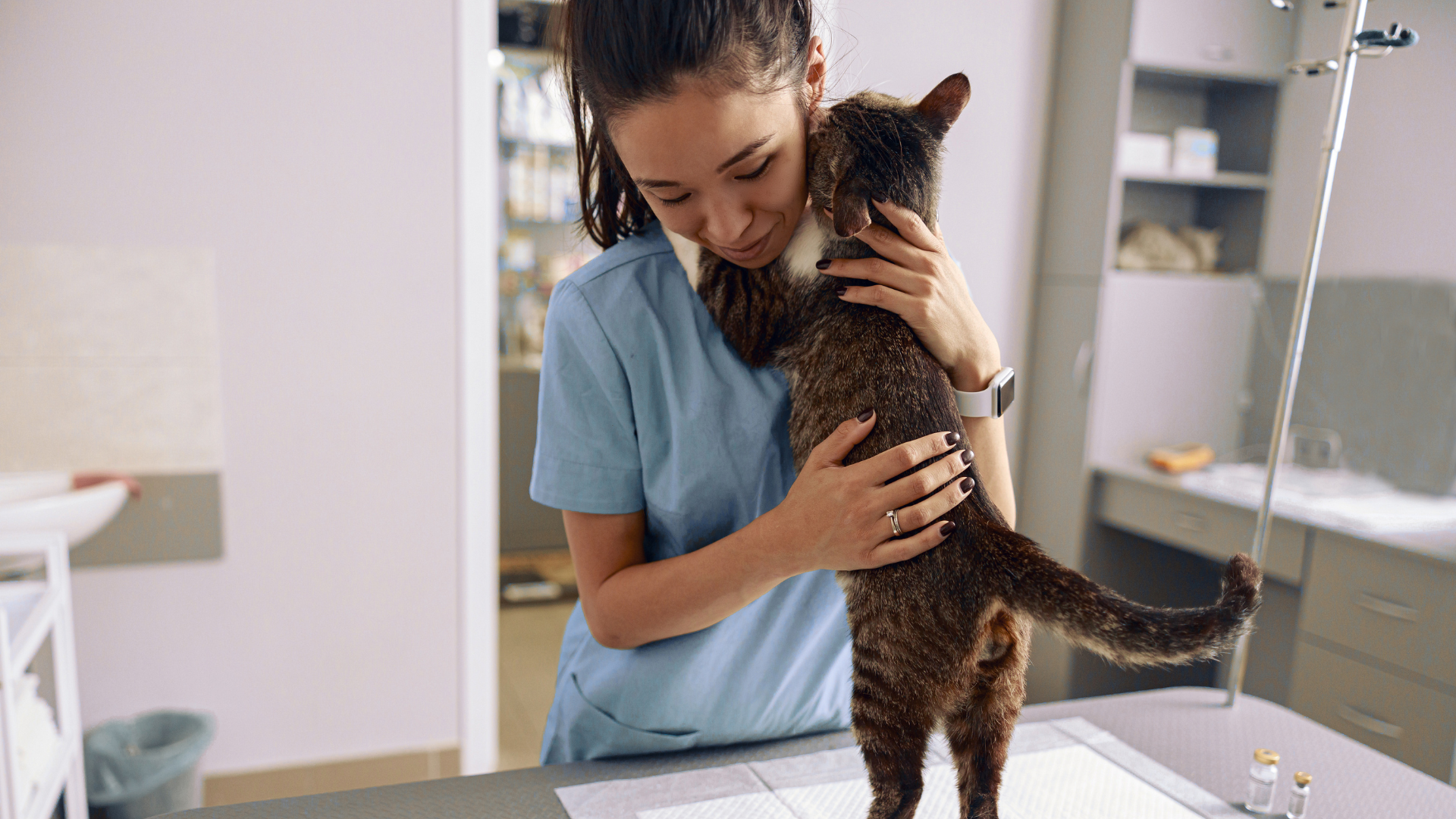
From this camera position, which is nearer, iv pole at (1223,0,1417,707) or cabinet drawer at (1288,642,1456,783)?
iv pole at (1223,0,1417,707)

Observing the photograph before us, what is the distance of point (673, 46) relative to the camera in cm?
68

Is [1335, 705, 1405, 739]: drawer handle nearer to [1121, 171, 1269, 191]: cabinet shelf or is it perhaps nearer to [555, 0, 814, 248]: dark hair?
[1121, 171, 1269, 191]: cabinet shelf

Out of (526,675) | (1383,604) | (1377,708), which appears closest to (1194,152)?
(1383,604)

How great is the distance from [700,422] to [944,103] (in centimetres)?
41

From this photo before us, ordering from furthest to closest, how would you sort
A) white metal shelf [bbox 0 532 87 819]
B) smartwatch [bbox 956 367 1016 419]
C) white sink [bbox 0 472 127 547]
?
white sink [bbox 0 472 127 547]
white metal shelf [bbox 0 532 87 819]
smartwatch [bbox 956 367 1016 419]

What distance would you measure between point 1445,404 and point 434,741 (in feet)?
9.51

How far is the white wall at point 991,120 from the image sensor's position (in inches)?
101

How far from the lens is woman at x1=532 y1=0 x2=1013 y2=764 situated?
2.32 ft

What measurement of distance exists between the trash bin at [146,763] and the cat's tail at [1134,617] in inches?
82.7

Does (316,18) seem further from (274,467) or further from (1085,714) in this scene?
(1085,714)

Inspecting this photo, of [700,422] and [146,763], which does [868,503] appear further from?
[146,763]

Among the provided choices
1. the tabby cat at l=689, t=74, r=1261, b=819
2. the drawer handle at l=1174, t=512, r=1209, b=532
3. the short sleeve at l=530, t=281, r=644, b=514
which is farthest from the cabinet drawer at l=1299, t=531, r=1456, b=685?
the short sleeve at l=530, t=281, r=644, b=514

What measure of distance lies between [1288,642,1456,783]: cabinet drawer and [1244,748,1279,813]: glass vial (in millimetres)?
1364

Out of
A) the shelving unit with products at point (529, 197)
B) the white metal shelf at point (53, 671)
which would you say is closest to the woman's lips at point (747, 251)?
the white metal shelf at point (53, 671)
